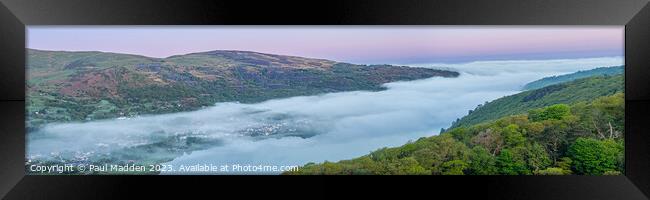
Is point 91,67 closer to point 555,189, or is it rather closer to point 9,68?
point 9,68

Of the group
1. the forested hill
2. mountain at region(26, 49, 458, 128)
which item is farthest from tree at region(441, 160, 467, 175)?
mountain at region(26, 49, 458, 128)

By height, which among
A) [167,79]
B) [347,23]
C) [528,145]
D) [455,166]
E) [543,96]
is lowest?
[455,166]

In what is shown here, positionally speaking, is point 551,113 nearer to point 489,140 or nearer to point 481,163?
point 489,140

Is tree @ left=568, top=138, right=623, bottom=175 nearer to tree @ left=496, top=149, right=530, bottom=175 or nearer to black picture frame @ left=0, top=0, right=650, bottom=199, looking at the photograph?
tree @ left=496, top=149, right=530, bottom=175

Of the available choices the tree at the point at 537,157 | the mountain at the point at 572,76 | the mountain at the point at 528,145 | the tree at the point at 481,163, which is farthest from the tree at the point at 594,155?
the tree at the point at 481,163

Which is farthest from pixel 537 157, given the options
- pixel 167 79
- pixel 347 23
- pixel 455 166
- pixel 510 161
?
pixel 167 79

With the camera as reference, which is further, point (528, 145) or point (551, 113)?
point (551, 113)
